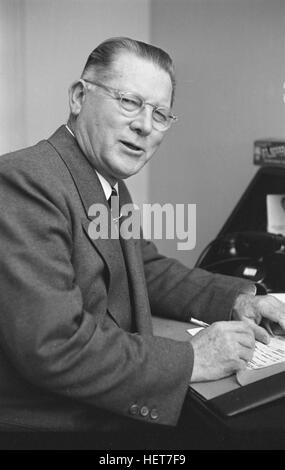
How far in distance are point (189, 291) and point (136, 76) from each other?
538 millimetres

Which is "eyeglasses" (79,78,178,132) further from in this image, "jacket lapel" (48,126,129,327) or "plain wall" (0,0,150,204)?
"plain wall" (0,0,150,204)

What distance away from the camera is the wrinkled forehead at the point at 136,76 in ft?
3.52

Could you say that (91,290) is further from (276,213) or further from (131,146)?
(276,213)

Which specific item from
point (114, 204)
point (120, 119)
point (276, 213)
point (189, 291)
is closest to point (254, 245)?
point (276, 213)

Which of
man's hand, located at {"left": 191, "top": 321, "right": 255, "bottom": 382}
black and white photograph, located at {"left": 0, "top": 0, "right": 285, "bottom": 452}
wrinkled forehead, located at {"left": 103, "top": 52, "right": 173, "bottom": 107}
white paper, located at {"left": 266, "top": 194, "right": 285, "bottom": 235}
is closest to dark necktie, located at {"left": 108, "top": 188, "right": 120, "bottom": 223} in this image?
black and white photograph, located at {"left": 0, "top": 0, "right": 285, "bottom": 452}

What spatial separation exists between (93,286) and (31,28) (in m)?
1.61

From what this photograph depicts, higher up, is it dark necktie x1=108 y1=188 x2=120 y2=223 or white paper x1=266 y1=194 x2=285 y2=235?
dark necktie x1=108 y1=188 x2=120 y2=223

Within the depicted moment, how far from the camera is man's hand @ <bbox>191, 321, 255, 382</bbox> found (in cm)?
94

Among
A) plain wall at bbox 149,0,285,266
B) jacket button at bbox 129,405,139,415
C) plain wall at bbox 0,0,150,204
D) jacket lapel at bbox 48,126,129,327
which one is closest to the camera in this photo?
jacket button at bbox 129,405,139,415

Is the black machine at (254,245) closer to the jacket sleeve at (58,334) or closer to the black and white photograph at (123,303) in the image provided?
the black and white photograph at (123,303)

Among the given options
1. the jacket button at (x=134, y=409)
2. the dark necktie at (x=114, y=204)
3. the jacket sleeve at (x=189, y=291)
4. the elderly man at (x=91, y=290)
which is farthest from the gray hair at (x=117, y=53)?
the jacket button at (x=134, y=409)

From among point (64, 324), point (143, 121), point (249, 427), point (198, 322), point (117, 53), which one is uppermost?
point (117, 53)

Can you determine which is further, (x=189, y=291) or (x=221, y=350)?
(x=189, y=291)

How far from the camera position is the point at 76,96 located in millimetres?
1145
